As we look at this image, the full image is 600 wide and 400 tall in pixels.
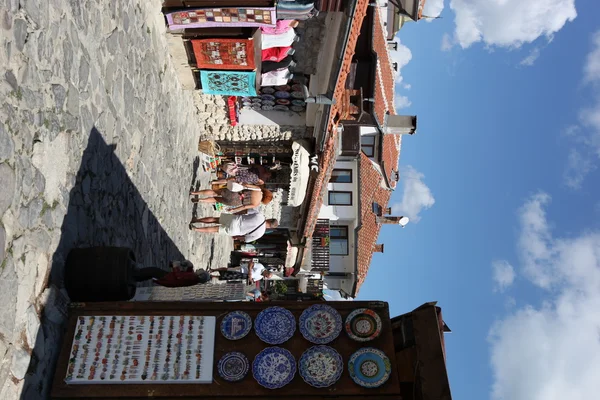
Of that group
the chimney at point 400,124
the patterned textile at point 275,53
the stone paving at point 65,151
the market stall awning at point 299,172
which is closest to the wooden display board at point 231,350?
the stone paving at point 65,151

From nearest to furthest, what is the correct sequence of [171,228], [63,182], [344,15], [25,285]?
[25,285] < [63,182] < [344,15] < [171,228]

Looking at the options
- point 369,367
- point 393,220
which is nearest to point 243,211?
point 369,367

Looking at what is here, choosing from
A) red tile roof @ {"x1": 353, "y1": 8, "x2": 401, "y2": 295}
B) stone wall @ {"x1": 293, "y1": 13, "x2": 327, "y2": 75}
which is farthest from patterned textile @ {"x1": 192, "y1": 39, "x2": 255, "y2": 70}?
red tile roof @ {"x1": 353, "y1": 8, "x2": 401, "y2": 295}

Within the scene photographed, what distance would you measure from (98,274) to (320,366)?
209 centimetres

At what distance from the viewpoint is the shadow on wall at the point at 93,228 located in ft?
12.3

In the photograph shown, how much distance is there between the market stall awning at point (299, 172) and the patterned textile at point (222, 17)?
4.48m

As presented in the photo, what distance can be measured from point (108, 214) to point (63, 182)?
1251 millimetres

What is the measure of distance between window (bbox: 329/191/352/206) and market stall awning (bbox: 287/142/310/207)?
32.2ft

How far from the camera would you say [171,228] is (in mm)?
8664

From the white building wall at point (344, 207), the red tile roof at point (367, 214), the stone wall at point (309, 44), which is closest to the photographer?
the stone wall at point (309, 44)

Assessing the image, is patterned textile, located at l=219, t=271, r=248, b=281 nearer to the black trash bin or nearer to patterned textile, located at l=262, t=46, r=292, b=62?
patterned textile, located at l=262, t=46, r=292, b=62

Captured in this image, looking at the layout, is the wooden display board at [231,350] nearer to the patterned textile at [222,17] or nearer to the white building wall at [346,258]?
the patterned textile at [222,17]

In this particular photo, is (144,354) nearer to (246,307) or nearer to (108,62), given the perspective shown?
(246,307)

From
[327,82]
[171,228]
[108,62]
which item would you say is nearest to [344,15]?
[327,82]
